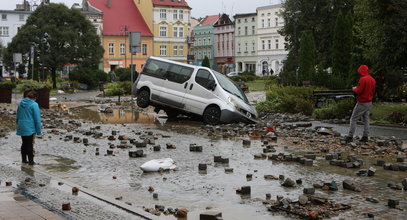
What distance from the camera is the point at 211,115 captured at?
2198 cm

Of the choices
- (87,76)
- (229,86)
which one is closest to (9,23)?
(87,76)

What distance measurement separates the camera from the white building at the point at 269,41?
11138 cm

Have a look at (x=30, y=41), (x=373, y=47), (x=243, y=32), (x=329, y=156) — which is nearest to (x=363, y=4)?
(x=373, y=47)

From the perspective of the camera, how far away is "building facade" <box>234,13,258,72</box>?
388 feet

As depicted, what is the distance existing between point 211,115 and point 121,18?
8481cm

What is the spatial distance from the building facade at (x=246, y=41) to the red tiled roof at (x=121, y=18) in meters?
22.7

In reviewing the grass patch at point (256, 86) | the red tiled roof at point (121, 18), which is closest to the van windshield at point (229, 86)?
the grass patch at point (256, 86)

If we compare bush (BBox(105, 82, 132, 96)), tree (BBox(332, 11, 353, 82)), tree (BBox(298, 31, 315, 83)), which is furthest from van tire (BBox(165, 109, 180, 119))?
bush (BBox(105, 82, 132, 96))

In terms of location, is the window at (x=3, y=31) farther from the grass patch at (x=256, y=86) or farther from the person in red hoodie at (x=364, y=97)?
the person in red hoodie at (x=364, y=97)

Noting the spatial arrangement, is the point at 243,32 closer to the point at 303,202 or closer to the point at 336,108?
the point at 336,108

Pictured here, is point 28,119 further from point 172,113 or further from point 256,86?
point 256,86

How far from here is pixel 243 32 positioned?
122 metres

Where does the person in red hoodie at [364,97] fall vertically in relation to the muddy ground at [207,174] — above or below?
above

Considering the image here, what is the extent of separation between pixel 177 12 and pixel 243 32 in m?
17.7
